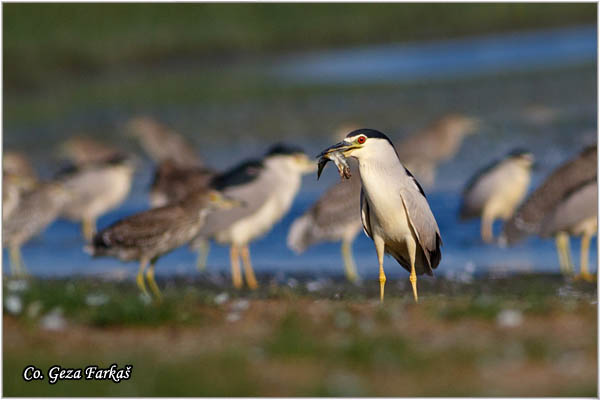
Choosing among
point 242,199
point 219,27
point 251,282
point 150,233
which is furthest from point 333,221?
point 219,27

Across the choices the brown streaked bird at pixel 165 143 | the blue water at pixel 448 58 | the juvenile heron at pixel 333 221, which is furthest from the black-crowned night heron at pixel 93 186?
the blue water at pixel 448 58

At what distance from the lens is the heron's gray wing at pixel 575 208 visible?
984cm

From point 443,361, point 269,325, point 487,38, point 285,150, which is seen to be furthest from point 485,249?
point 487,38

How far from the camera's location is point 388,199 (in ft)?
23.3

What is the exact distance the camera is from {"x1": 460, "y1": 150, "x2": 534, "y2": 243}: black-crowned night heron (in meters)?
12.4

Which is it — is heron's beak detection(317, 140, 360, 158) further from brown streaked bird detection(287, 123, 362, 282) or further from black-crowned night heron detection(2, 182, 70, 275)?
black-crowned night heron detection(2, 182, 70, 275)

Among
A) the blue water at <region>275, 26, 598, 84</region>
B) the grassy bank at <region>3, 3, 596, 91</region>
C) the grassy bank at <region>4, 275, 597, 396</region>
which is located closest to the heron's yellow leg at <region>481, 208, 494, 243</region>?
the grassy bank at <region>4, 275, 597, 396</region>

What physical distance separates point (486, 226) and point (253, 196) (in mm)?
3616

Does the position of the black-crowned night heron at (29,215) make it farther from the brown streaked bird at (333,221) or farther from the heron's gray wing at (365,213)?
the heron's gray wing at (365,213)

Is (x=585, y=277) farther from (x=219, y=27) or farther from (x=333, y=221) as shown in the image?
→ (x=219, y=27)

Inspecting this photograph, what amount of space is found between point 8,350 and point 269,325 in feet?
4.87

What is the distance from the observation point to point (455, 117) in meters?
15.4

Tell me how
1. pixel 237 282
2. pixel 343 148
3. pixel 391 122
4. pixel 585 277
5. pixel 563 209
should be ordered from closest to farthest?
1. pixel 343 148
2. pixel 585 277
3. pixel 563 209
4. pixel 237 282
5. pixel 391 122

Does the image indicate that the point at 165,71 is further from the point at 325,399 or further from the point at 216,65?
the point at 325,399
